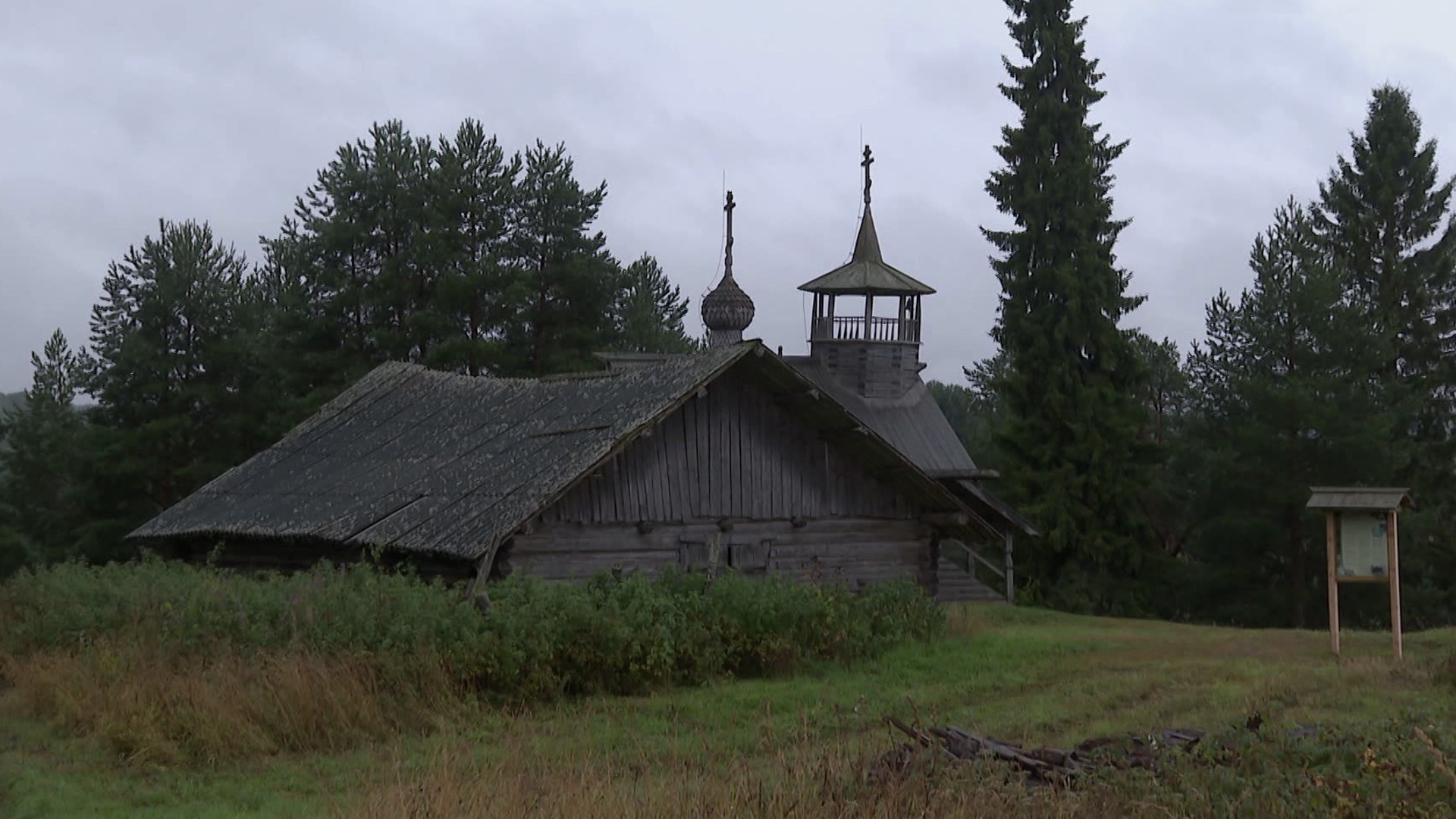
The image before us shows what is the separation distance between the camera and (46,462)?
50312mm

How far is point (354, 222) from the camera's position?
1864 inches

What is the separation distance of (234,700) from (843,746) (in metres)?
5.28

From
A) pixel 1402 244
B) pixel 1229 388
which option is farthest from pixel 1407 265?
pixel 1229 388

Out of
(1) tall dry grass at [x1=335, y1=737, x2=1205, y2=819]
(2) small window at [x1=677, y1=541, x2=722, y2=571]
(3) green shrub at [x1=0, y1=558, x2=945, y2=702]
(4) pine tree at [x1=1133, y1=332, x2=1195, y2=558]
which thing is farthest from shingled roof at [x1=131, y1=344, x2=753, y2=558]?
(4) pine tree at [x1=1133, y1=332, x2=1195, y2=558]

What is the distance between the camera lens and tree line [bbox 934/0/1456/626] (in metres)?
35.5

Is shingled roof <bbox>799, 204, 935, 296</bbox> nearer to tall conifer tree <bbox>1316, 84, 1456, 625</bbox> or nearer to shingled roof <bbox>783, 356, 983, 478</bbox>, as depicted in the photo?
shingled roof <bbox>783, 356, 983, 478</bbox>

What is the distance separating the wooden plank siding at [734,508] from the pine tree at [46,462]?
31.6 meters

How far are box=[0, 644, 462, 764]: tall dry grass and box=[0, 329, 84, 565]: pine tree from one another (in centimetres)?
3524

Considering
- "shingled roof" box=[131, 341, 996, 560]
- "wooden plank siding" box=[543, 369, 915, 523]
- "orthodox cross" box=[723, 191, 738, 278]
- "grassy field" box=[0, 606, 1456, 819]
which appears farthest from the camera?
"orthodox cross" box=[723, 191, 738, 278]

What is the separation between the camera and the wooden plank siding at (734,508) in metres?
18.9

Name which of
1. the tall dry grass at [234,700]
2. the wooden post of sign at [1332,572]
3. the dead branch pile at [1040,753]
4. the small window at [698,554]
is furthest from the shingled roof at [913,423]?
the dead branch pile at [1040,753]

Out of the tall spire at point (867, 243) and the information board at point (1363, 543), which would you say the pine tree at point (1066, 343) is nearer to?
the tall spire at point (867, 243)

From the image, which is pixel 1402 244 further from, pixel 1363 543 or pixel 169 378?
pixel 169 378

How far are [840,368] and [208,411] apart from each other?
20670mm
